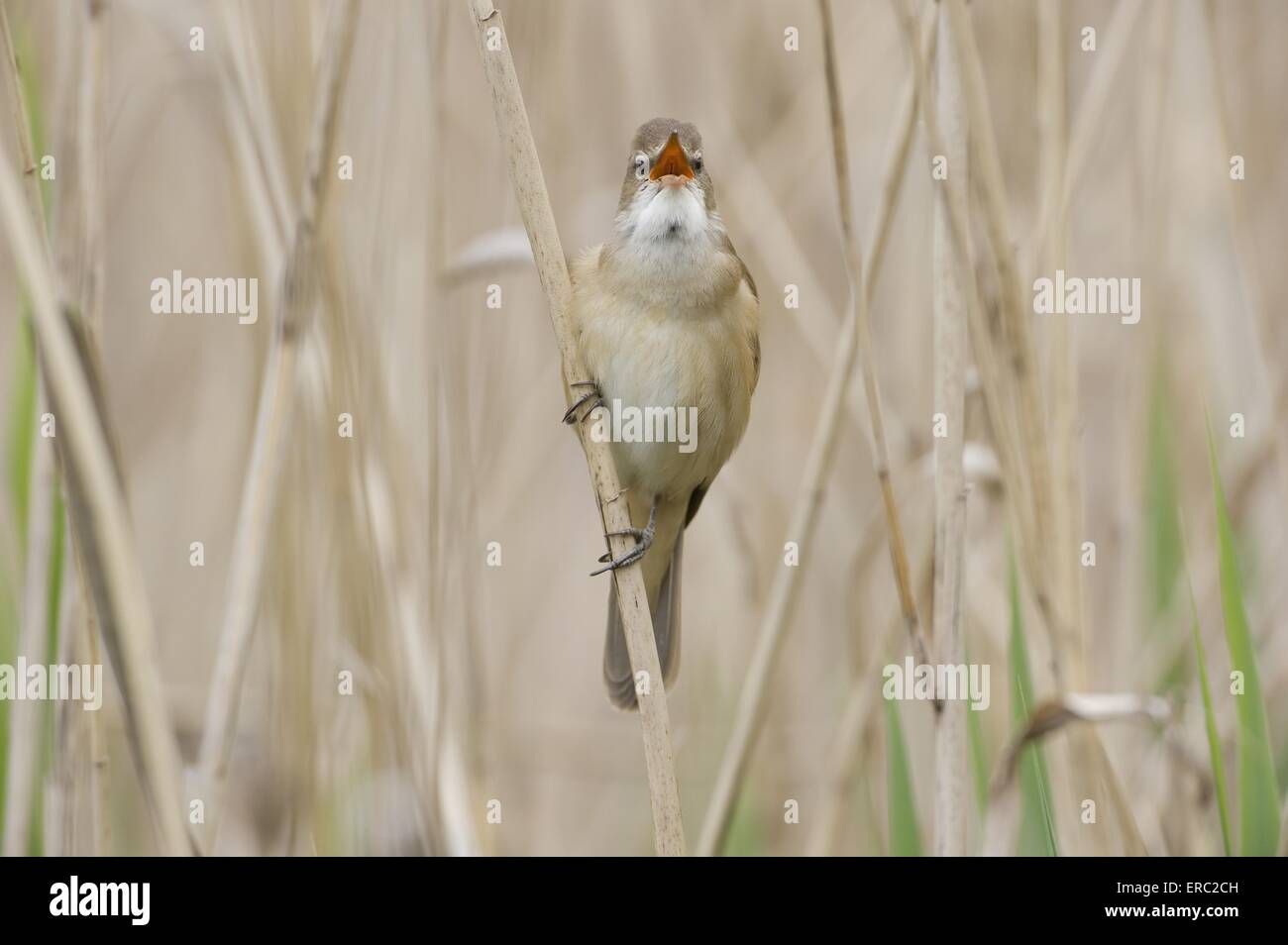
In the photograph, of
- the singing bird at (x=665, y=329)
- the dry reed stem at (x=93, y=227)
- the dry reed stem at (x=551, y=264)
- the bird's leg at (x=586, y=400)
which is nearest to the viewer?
the dry reed stem at (x=551, y=264)

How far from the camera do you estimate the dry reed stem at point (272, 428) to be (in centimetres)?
188

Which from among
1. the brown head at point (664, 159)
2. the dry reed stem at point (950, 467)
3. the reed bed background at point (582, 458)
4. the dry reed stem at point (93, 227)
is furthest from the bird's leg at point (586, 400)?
the dry reed stem at point (93, 227)

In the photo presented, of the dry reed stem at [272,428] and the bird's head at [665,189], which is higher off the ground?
the bird's head at [665,189]

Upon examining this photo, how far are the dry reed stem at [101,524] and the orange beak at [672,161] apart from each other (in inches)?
44.4

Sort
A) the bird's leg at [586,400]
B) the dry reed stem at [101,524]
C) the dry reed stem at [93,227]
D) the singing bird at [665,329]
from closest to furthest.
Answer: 1. the dry reed stem at [101,524]
2. the dry reed stem at [93,227]
3. the bird's leg at [586,400]
4. the singing bird at [665,329]

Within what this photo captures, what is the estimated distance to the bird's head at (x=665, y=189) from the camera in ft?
7.75

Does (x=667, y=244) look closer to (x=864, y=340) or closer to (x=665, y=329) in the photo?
(x=665, y=329)

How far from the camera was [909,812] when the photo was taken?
2.01 metres

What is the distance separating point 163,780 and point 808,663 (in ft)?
6.16

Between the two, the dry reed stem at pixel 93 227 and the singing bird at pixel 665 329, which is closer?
the dry reed stem at pixel 93 227

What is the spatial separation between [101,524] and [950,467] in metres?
1.20

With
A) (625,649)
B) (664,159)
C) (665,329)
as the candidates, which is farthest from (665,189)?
(625,649)

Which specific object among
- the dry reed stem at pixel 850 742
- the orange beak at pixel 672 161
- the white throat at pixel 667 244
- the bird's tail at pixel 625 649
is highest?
the orange beak at pixel 672 161

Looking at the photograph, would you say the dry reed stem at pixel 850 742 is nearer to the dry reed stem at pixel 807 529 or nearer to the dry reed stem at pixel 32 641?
the dry reed stem at pixel 807 529
